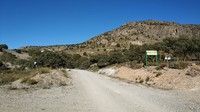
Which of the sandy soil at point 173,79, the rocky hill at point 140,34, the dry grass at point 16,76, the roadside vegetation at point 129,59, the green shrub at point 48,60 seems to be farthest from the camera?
the rocky hill at point 140,34

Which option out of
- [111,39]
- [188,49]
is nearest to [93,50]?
[111,39]

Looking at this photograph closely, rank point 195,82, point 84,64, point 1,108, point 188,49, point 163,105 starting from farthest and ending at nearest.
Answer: point 84,64 → point 188,49 → point 195,82 → point 163,105 → point 1,108

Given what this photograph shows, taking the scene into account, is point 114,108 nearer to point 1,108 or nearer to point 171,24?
point 1,108

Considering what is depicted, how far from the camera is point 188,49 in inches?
2648

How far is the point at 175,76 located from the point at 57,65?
221 feet

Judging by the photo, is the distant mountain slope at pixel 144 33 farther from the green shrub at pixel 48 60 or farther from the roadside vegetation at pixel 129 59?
the green shrub at pixel 48 60

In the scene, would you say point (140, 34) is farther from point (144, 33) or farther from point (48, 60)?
point (48, 60)

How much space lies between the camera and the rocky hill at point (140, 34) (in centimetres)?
13188

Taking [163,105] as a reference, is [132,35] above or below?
above

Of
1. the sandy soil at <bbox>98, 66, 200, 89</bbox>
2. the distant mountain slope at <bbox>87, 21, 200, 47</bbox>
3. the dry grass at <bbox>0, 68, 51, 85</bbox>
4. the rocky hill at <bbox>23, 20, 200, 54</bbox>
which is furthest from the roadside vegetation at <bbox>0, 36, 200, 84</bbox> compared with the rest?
the distant mountain slope at <bbox>87, 21, 200, 47</bbox>

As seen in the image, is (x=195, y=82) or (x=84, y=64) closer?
(x=195, y=82)

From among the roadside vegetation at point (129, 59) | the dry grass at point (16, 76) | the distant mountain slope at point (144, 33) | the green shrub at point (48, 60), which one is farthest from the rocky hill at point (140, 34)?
the dry grass at point (16, 76)

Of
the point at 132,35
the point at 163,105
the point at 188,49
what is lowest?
the point at 163,105

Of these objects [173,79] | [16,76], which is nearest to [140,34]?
[16,76]
